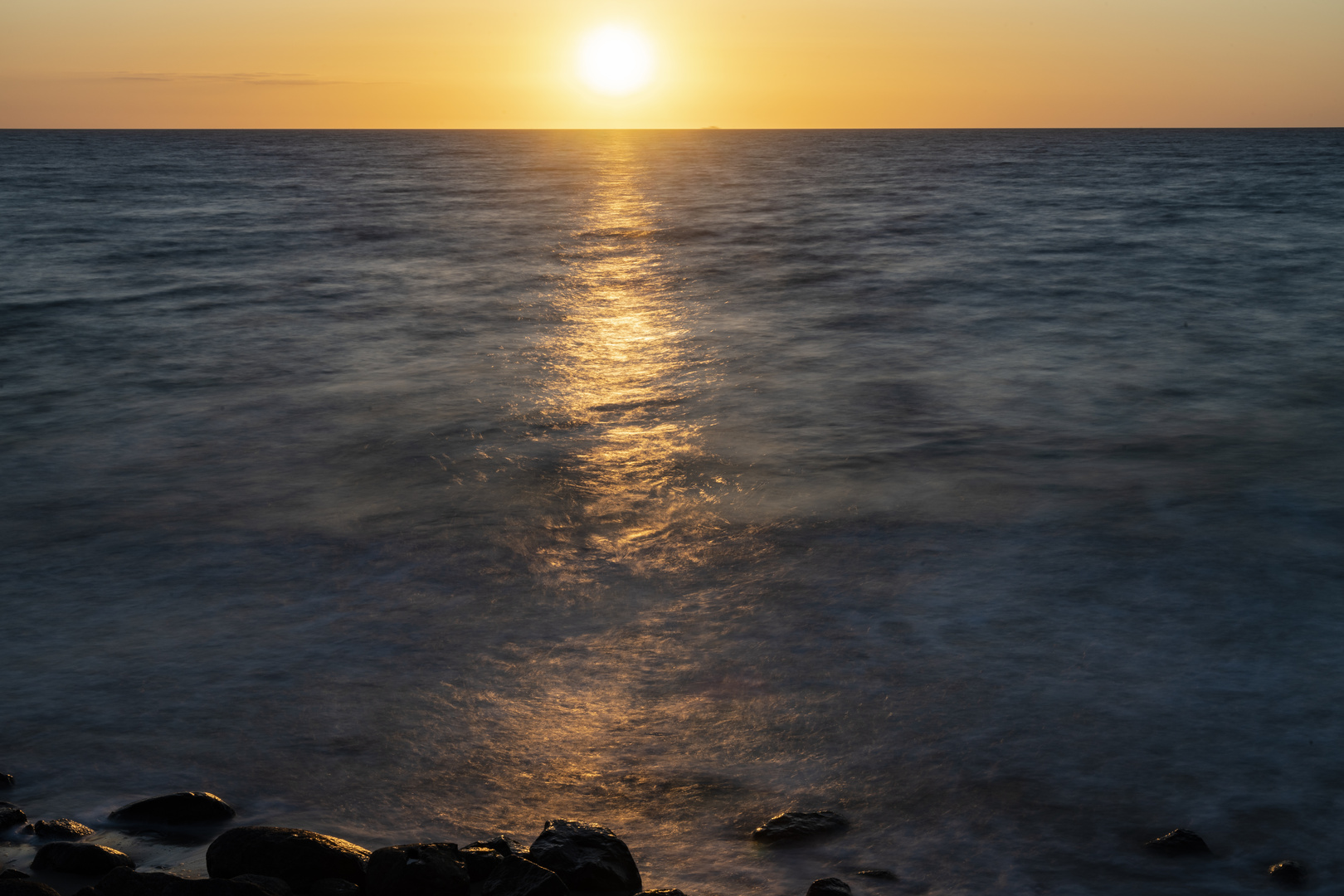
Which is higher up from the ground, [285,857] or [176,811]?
[285,857]

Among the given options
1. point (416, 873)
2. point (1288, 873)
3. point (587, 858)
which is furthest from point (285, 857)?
point (1288, 873)

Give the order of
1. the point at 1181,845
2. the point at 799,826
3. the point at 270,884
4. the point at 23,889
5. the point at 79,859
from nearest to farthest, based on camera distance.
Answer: the point at 23,889
the point at 270,884
the point at 79,859
the point at 1181,845
the point at 799,826

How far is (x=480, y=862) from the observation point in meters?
3.17

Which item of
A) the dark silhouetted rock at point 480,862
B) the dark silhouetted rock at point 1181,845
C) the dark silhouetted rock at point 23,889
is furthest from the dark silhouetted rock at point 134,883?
the dark silhouetted rock at point 1181,845

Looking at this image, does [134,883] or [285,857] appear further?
[285,857]

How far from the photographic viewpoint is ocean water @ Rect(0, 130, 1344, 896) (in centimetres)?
370

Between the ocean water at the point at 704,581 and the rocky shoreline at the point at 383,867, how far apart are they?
0.11 m

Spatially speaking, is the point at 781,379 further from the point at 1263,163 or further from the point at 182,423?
the point at 1263,163

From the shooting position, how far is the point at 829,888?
10.1 feet

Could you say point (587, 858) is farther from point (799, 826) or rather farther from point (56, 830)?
point (56, 830)

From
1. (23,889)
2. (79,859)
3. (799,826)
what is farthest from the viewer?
(799,826)

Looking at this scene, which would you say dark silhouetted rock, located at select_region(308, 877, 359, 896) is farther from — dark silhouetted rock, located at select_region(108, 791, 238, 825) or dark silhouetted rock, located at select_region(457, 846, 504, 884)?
dark silhouetted rock, located at select_region(108, 791, 238, 825)

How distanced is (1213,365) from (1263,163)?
46.6 meters

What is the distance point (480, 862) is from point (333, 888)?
43 cm
